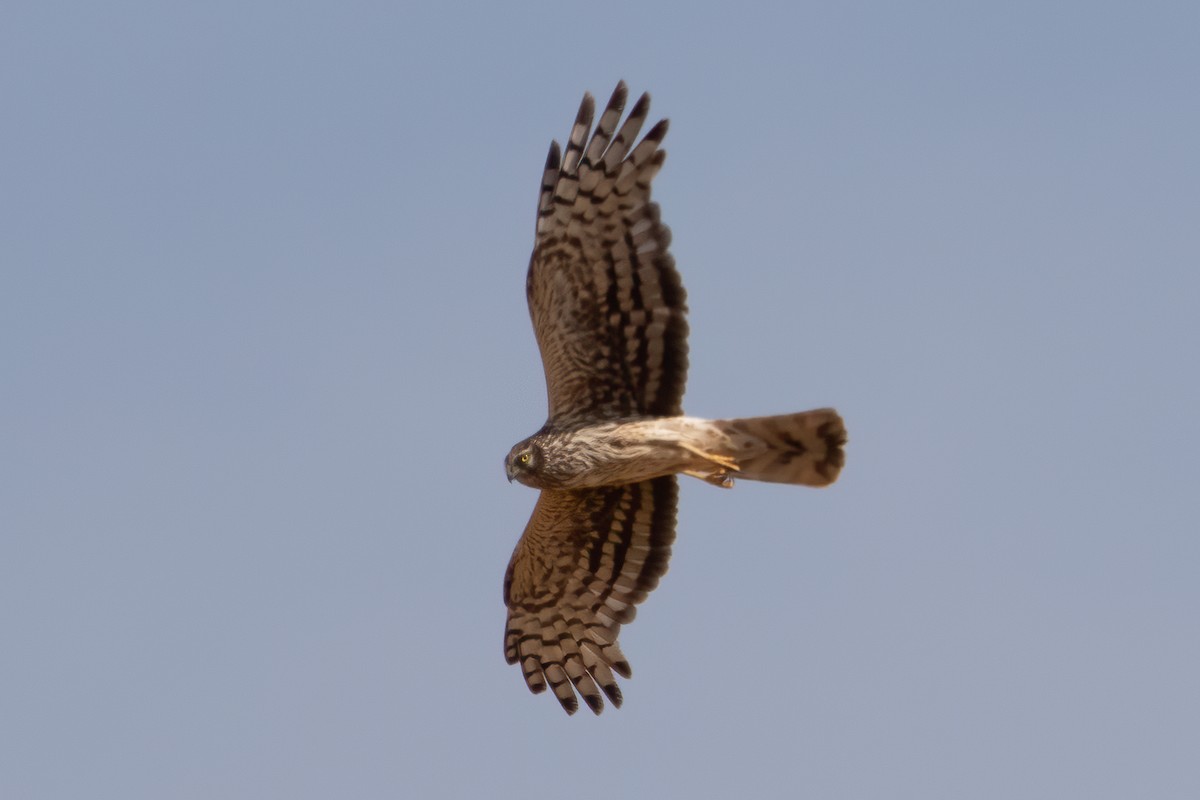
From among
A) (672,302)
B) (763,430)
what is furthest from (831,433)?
(672,302)

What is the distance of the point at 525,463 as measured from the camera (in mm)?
12672

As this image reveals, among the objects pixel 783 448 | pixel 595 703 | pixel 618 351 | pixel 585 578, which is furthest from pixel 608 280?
pixel 595 703

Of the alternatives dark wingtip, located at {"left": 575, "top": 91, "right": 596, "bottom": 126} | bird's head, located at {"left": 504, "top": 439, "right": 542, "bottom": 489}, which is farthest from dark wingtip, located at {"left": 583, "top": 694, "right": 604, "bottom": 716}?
dark wingtip, located at {"left": 575, "top": 91, "right": 596, "bottom": 126}

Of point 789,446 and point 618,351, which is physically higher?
point 618,351

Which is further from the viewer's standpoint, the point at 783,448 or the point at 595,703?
the point at 595,703

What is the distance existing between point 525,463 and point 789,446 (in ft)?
5.41

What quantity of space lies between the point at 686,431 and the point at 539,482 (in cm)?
99

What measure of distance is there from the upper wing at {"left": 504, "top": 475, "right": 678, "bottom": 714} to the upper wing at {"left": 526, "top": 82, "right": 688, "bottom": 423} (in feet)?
2.69

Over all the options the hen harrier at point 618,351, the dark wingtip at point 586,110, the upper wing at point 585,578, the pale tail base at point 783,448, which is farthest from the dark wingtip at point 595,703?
the dark wingtip at point 586,110

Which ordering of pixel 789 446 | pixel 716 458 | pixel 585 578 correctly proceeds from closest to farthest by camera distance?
1. pixel 716 458
2. pixel 789 446
3. pixel 585 578

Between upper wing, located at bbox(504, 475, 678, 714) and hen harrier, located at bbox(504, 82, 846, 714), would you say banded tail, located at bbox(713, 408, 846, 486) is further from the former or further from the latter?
upper wing, located at bbox(504, 475, 678, 714)

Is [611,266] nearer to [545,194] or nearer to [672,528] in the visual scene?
[545,194]

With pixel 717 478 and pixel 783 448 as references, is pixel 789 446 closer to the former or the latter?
pixel 783 448

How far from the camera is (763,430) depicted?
41.3 ft
